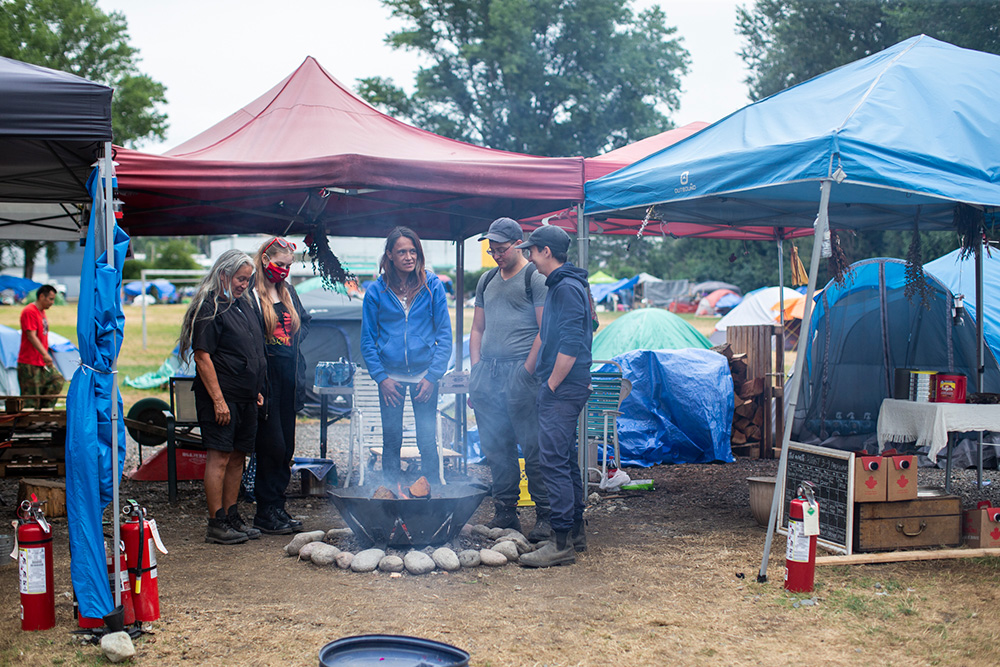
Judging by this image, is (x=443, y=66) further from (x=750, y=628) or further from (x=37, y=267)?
(x=37, y=267)

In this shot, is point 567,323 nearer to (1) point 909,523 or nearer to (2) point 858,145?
(2) point 858,145

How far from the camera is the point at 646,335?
10.1m

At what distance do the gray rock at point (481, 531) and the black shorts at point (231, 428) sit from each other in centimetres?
146

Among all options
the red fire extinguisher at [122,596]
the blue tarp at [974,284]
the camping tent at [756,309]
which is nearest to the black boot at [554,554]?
the red fire extinguisher at [122,596]

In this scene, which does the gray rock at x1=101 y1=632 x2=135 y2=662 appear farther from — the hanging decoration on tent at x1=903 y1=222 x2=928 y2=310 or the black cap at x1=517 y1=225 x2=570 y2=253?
the hanging decoration on tent at x1=903 y1=222 x2=928 y2=310

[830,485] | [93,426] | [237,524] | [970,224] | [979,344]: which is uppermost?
[970,224]

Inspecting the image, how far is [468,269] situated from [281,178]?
152 feet

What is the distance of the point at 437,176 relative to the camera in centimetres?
549

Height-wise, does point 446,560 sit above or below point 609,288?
below

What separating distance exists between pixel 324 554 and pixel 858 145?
3.59m

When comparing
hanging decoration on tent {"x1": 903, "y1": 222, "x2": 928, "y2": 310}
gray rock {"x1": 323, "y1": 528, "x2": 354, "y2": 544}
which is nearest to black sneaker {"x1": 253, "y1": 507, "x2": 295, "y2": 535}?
Answer: gray rock {"x1": 323, "y1": 528, "x2": 354, "y2": 544}

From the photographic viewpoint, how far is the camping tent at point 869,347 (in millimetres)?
7910

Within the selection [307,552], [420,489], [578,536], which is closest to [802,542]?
[578,536]

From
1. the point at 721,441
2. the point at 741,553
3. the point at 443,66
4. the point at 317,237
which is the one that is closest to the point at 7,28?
the point at 443,66
